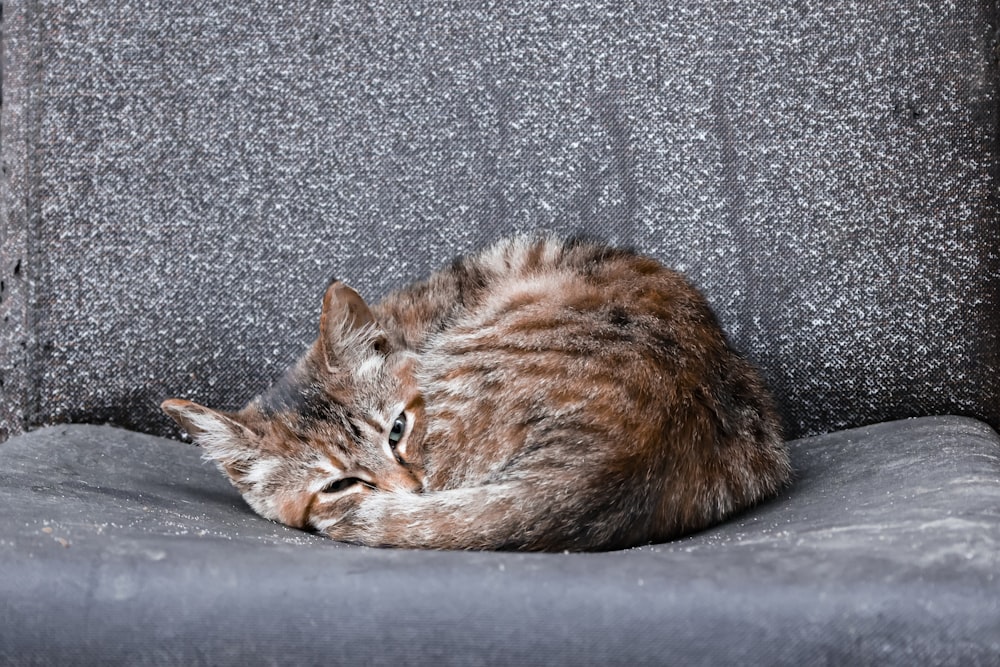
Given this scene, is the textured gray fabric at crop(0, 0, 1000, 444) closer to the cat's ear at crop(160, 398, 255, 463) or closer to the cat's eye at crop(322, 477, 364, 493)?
the cat's ear at crop(160, 398, 255, 463)

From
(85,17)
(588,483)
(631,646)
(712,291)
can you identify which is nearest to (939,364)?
(712,291)

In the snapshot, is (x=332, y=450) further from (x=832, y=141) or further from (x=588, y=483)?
(x=832, y=141)

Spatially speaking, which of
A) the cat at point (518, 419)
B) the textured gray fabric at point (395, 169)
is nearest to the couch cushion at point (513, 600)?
the cat at point (518, 419)

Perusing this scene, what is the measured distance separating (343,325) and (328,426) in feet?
0.68

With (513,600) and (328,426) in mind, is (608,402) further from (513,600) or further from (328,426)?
(328,426)

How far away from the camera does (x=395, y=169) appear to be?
220 cm

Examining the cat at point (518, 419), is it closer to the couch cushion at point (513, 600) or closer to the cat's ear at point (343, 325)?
the cat's ear at point (343, 325)

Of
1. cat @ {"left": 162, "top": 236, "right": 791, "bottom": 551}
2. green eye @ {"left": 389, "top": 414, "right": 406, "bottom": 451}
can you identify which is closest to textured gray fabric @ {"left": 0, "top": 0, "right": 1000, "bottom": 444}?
cat @ {"left": 162, "top": 236, "right": 791, "bottom": 551}

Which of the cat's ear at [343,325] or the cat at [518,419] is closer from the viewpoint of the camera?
the cat at [518,419]

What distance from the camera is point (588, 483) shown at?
1193 mm

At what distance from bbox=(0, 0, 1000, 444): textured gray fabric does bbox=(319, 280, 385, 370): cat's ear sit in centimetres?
47

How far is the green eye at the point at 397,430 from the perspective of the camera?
1.62m

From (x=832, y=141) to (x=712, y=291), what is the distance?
1.54 ft

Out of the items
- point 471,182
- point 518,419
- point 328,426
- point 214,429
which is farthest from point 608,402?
point 471,182
